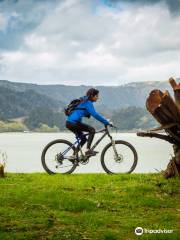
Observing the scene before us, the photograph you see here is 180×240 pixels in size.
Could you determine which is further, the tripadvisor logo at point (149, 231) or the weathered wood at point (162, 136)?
the weathered wood at point (162, 136)

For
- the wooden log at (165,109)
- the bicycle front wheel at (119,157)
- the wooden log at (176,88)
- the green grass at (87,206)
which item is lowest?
the green grass at (87,206)

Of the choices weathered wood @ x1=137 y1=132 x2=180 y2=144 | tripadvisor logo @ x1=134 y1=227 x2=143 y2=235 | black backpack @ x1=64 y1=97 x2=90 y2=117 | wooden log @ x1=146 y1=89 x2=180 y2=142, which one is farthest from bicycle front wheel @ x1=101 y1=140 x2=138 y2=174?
tripadvisor logo @ x1=134 y1=227 x2=143 y2=235

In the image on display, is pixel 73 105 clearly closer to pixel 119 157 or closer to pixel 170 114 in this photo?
pixel 119 157

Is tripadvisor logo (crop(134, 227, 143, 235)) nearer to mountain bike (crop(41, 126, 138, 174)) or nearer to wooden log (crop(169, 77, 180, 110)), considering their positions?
wooden log (crop(169, 77, 180, 110))

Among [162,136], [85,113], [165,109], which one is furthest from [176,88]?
[85,113]

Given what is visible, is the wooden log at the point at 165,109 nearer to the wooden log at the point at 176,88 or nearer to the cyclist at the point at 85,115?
the wooden log at the point at 176,88

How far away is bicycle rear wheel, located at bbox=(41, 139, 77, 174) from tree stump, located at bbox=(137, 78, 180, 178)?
368 cm

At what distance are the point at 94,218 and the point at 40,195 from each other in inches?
97.9

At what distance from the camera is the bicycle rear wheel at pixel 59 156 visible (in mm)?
17156

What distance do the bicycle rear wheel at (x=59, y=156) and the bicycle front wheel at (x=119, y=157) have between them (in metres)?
1.18

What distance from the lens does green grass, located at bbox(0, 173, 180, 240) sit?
9.38 meters

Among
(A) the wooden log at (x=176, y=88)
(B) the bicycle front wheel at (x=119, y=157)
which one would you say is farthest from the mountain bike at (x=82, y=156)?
(A) the wooden log at (x=176, y=88)

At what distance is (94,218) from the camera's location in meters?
10.5

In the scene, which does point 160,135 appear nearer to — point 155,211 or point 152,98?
point 152,98
